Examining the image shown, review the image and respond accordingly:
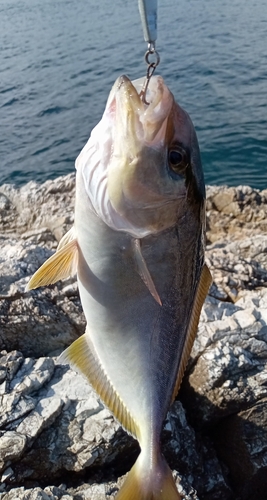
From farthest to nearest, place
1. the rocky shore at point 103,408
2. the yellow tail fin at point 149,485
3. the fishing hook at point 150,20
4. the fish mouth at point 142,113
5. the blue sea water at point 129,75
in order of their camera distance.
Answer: the blue sea water at point 129,75 → the rocky shore at point 103,408 → the yellow tail fin at point 149,485 → the fishing hook at point 150,20 → the fish mouth at point 142,113

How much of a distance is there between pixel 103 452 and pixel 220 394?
1123mm

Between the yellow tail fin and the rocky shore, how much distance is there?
765 mm

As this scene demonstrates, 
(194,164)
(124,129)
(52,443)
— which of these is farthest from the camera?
(52,443)

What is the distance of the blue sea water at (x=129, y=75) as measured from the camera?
12273 mm

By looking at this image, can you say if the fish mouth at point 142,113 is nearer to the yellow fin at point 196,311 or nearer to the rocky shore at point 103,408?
the yellow fin at point 196,311

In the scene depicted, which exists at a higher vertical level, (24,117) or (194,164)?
(194,164)

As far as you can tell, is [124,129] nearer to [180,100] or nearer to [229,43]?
[180,100]

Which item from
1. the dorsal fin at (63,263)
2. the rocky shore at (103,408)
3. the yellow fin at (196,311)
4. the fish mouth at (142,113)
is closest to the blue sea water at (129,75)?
the rocky shore at (103,408)

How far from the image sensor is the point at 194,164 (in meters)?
2.43

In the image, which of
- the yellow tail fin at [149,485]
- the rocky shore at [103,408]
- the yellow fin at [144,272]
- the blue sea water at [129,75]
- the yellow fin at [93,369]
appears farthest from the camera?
the blue sea water at [129,75]

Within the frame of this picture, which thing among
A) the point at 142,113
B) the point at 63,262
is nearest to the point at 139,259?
the point at 63,262

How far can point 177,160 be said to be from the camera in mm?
2342

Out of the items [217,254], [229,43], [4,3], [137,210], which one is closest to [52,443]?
[137,210]

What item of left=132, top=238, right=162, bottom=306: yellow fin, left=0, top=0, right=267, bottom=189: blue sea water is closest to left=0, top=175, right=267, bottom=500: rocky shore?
left=132, top=238, right=162, bottom=306: yellow fin
